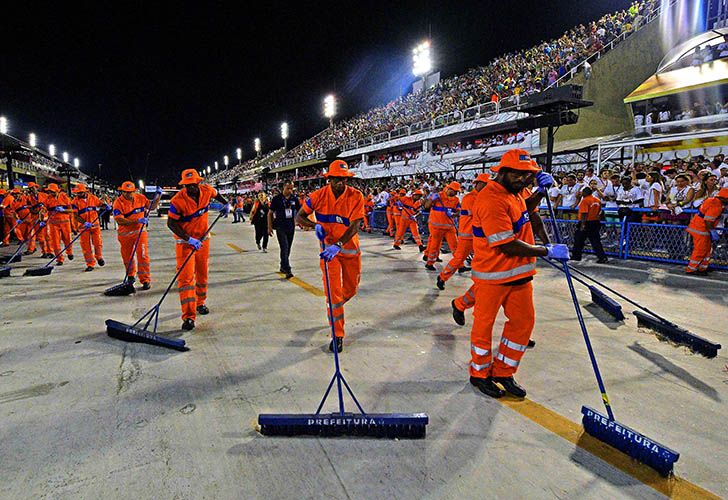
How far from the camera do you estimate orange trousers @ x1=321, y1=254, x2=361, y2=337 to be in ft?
14.6

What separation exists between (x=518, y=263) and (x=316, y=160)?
4861 cm

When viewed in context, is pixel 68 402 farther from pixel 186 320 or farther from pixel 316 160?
pixel 316 160

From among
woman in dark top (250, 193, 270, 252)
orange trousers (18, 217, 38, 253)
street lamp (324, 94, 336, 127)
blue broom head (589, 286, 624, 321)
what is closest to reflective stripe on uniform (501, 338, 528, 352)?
blue broom head (589, 286, 624, 321)

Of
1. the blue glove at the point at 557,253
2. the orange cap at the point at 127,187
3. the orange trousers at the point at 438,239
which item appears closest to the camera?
the blue glove at the point at 557,253

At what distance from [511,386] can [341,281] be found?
1986 millimetres

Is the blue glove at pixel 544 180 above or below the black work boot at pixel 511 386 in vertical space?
above

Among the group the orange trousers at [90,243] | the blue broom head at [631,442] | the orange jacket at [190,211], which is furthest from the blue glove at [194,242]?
the orange trousers at [90,243]

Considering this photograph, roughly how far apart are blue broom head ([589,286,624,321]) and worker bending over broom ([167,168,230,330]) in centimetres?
504

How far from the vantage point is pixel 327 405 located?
3293 mm

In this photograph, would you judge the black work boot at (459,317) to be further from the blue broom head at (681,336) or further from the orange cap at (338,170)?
the orange cap at (338,170)

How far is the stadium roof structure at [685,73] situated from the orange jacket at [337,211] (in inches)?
669

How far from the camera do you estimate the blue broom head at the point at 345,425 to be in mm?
2826

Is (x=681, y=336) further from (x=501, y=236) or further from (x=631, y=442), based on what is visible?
(x=501, y=236)

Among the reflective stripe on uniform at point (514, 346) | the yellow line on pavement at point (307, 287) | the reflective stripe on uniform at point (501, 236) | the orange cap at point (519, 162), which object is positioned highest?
the orange cap at point (519, 162)
